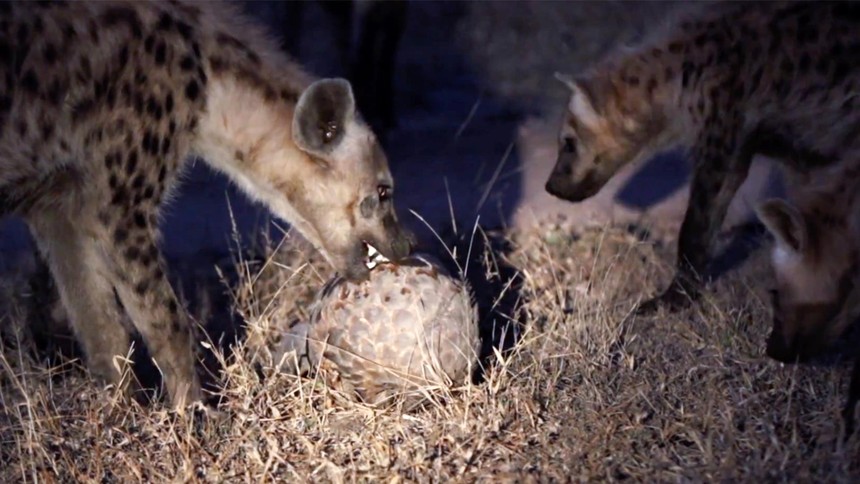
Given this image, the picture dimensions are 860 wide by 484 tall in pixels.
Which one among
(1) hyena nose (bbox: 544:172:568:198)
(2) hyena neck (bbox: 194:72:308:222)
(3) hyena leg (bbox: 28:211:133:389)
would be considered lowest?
(3) hyena leg (bbox: 28:211:133:389)

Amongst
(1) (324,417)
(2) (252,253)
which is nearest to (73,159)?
(1) (324,417)

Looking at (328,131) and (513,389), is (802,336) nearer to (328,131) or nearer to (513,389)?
(513,389)

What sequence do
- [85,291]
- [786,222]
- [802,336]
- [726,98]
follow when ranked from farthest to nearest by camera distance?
[726,98], [85,291], [802,336], [786,222]

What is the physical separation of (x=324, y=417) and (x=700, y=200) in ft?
5.99

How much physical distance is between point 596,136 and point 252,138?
5.42 feet

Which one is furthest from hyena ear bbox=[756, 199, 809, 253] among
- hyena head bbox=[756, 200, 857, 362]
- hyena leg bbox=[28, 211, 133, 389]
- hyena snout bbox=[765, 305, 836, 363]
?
hyena leg bbox=[28, 211, 133, 389]

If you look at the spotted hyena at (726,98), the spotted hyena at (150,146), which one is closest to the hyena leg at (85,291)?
the spotted hyena at (150,146)

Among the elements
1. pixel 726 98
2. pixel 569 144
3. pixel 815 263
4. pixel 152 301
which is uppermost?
pixel 726 98

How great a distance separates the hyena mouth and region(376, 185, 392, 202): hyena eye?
14 centimetres

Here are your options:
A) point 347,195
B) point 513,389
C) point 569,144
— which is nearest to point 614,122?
point 569,144

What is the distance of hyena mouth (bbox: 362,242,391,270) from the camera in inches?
154

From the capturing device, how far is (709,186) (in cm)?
472

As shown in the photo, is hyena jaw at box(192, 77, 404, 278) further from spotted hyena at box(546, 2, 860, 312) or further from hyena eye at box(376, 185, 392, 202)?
spotted hyena at box(546, 2, 860, 312)

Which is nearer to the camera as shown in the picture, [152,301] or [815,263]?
[815,263]
